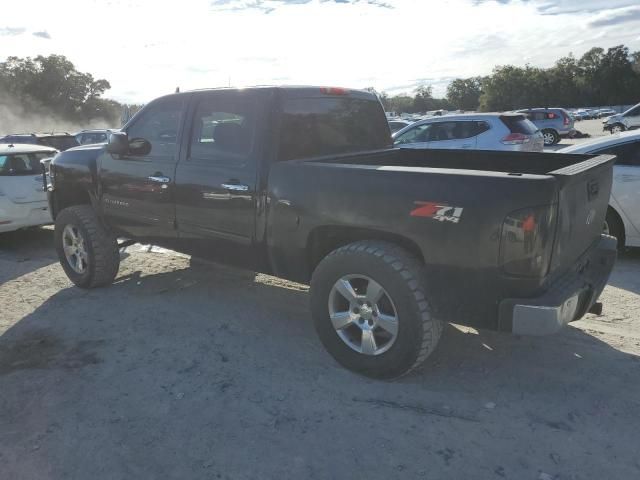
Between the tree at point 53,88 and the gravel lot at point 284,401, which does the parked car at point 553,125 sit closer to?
the gravel lot at point 284,401

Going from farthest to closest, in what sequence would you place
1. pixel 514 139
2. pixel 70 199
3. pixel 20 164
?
pixel 514 139 → pixel 20 164 → pixel 70 199

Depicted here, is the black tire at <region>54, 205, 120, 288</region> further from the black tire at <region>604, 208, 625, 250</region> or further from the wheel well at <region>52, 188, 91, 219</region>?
the black tire at <region>604, 208, 625, 250</region>

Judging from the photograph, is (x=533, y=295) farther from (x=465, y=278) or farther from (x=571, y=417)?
(x=571, y=417)

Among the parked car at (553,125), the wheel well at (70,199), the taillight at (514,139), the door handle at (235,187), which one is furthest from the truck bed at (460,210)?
the parked car at (553,125)

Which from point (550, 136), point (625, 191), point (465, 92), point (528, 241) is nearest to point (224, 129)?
point (528, 241)

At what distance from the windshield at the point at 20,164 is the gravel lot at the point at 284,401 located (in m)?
3.54

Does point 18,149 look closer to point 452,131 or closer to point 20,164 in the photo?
point 20,164

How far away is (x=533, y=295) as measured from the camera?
299 cm

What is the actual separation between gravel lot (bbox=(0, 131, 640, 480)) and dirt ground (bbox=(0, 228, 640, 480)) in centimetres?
1

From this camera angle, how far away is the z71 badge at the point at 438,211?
3.02 m

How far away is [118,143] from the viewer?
480cm

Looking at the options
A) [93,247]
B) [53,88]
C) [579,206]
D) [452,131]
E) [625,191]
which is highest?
[53,88]

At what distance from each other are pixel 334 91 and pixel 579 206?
215 cm

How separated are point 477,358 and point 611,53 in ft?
309
